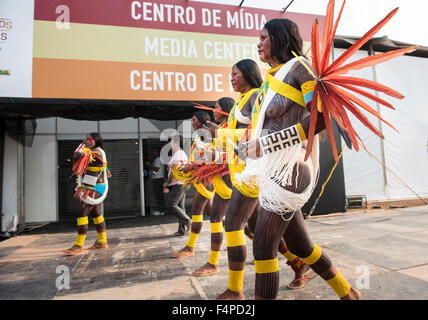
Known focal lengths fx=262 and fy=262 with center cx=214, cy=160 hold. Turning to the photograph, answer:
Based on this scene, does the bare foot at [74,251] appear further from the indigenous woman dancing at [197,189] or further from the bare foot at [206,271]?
the bare foot at [206,271]

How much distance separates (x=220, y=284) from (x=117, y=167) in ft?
21.7

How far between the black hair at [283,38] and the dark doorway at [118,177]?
7.27 metres

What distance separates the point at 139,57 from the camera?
18.6ft

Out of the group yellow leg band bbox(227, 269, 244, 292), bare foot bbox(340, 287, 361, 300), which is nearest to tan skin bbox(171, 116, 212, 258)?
yellow leg band bbox(227, 269, 244, 292)

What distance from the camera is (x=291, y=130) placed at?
4.75 ft

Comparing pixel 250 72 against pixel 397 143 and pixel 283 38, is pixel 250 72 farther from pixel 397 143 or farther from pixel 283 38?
pixel 397 143

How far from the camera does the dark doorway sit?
786cm

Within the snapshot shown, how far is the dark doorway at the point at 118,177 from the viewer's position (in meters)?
7.86

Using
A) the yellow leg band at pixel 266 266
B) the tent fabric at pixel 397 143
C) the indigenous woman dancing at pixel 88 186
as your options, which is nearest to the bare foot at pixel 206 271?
the yellow leg band at pixel 266 266

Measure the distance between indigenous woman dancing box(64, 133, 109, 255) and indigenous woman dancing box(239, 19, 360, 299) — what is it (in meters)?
3.24

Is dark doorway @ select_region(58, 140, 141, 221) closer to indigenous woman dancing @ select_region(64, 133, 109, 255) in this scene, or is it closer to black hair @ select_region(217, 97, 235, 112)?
indigenous woman dancing @ select_region(64, 133, 109, 255)

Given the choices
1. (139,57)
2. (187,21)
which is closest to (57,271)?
(139,57)

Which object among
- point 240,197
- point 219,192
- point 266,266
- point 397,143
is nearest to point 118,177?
point 219,192
